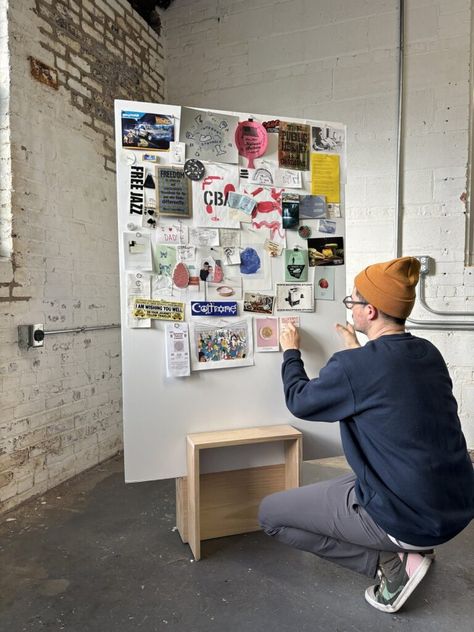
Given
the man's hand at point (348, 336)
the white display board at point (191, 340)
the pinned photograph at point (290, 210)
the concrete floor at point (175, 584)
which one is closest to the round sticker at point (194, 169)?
the white display board at point (191, 340)

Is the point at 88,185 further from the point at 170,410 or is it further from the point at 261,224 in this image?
the point at 170,410

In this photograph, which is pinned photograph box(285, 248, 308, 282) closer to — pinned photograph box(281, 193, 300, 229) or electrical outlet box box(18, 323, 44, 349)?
pinned photograph box(281, 193, 300, 229)

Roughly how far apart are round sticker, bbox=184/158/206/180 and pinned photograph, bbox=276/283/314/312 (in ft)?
1.98

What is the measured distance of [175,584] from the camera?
1.84 meters

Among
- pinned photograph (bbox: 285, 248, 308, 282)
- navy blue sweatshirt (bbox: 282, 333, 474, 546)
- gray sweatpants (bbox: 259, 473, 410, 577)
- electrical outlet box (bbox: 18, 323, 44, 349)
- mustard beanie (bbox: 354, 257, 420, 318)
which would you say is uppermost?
pinned photograph (bbox: 285, 248, 308, 282)

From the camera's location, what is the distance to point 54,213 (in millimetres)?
2773

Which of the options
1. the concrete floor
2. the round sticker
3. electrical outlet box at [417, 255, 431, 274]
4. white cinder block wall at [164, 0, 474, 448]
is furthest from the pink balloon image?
the concrete floor

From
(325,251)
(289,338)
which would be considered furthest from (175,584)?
(325,251)

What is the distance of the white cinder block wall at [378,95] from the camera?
10.4 ft

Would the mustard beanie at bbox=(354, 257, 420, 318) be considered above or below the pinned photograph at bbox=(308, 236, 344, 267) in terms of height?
below

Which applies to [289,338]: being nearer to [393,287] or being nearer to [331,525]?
[393,287]

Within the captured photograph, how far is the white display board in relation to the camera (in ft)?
6.29

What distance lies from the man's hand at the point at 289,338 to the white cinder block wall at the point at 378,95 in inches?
60.8

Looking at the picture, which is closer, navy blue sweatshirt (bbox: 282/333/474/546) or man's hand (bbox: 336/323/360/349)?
navy blue sweatshirt (bbox: 282/333/474/546)
